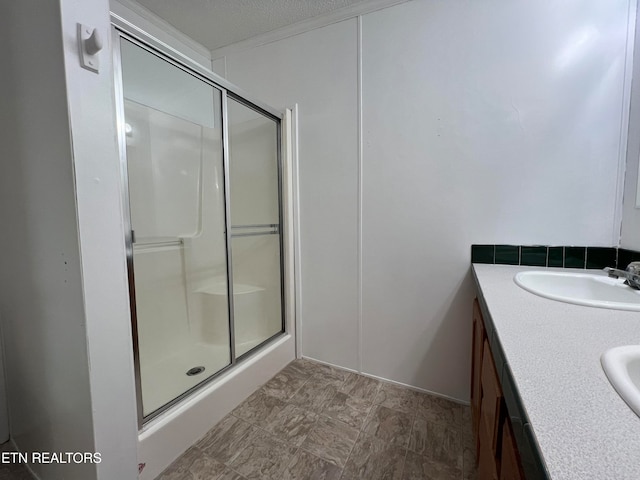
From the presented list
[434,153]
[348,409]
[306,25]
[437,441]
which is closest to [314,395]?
[348,409]

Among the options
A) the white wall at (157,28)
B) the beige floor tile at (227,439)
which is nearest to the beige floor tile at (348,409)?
the beige floor tile at (227,439)

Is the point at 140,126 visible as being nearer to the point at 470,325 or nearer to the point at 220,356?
the point at 220,356

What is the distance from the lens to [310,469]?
3.79 ft

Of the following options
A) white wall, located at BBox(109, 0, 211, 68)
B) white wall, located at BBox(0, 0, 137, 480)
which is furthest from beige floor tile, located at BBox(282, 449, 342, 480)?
white wall, located at BBox(109, 0, 211, 68)

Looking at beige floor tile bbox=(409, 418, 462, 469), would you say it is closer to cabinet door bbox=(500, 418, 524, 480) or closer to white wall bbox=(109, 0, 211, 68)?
cabinet door bbox=(500, 418, 524, 480)

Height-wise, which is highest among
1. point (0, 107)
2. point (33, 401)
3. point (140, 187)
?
point (0, 107)

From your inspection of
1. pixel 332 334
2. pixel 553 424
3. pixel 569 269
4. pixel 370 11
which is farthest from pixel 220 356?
pixel 370 11

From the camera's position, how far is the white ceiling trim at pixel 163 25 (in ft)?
5.53

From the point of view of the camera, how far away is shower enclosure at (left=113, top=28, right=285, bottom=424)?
1.72 m

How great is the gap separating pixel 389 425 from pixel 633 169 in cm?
170

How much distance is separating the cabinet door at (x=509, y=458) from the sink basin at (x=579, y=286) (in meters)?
0.56

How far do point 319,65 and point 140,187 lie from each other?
4.88 ft

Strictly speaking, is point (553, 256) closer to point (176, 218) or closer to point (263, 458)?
point (263, 458)

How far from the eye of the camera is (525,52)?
52.6 inches
